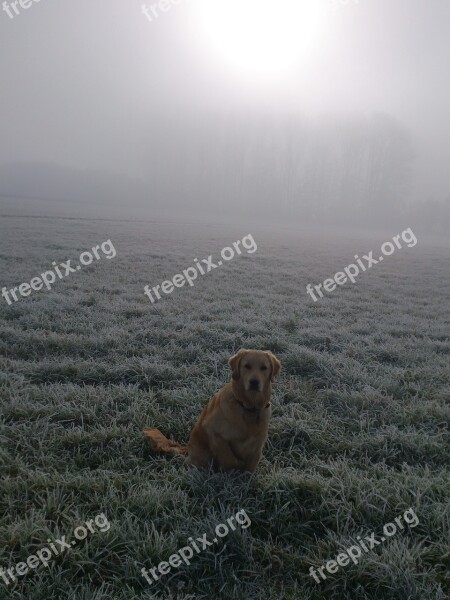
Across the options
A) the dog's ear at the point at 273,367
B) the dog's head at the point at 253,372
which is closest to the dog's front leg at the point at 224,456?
the dog's head at the point at 253,372

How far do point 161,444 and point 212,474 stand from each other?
654 mm

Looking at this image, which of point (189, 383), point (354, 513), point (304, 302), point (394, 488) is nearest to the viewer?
point (354, 513)

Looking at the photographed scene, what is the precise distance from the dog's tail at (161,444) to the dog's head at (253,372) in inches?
39.8

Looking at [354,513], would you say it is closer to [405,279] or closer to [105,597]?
[105,597]

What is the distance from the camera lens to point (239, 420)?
291 centimetres

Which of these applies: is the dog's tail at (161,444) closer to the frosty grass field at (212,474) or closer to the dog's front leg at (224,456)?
the frosty grass field at (212,474)

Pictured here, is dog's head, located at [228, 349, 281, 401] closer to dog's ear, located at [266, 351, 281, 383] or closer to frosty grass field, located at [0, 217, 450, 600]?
dog's ear, located at [266, 351, 281, 383]

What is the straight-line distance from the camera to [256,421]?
2.94 m

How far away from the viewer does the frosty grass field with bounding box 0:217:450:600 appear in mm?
2334

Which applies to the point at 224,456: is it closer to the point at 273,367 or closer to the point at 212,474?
the point at 212,474

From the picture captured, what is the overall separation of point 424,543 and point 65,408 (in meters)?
3.50

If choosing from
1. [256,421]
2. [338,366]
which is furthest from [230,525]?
[338,366]

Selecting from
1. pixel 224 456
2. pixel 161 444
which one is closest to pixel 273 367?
pixel 224 456

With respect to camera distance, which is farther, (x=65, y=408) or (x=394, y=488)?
(x=65, y=408)
